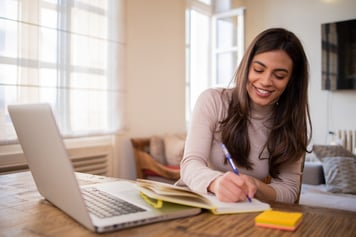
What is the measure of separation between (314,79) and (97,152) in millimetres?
3220

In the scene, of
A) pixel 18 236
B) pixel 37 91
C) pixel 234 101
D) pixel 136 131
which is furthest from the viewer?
pixel 136 131

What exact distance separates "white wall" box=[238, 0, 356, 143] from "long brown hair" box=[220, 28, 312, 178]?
3533mm

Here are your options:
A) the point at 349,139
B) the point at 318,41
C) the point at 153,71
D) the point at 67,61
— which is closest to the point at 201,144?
the point at 67,61

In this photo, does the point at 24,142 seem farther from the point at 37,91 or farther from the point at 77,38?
the point at 77,38

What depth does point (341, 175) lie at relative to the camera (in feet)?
8.16

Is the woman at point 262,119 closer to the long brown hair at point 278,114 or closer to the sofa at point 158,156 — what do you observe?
the long brown hair at point 278,114

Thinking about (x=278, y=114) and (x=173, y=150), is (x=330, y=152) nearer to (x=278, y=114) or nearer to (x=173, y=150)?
(x=173, y=150)

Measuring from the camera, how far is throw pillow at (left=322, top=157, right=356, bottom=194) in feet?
7.89

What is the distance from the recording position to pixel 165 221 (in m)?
0.73

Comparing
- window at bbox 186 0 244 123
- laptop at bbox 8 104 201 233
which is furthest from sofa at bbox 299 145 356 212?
window at bbox 186 0 244 123

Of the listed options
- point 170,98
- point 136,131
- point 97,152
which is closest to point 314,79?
point 170,98

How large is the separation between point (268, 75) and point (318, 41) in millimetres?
3908

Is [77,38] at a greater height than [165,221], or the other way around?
[77,38]

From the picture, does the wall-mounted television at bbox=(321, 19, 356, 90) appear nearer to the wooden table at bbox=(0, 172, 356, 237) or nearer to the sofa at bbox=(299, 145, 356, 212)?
the sofa at bbox=(299, 145, 356, 212)
